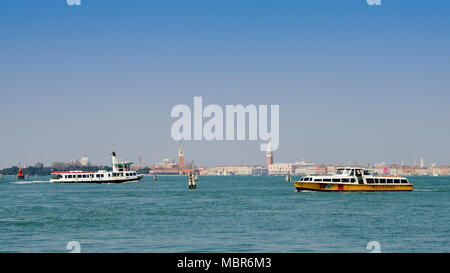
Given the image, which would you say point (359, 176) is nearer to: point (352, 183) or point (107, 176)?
point (352, 183)

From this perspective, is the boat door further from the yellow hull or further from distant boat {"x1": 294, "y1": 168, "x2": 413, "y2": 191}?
the yellow hull

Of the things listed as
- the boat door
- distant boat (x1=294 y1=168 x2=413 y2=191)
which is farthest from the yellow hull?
the boat door

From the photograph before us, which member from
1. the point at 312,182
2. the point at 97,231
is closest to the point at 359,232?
the point at 97,231

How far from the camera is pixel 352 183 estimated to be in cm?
9112

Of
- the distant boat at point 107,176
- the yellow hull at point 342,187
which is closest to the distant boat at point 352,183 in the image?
the yellow hull at point 342,187

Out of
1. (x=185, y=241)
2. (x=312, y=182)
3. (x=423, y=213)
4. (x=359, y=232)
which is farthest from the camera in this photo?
(x=312, y=182)

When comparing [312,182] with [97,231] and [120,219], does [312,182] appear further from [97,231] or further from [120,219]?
[97,231]

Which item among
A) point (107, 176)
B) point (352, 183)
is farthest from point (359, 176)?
point (107, 176)

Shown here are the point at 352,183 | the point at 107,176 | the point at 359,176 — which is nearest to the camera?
the point at 352,183

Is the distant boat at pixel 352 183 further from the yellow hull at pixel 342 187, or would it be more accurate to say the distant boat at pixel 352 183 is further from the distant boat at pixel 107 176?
the distant boat at pixel 107 176

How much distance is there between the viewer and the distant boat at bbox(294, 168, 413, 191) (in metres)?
91.0
